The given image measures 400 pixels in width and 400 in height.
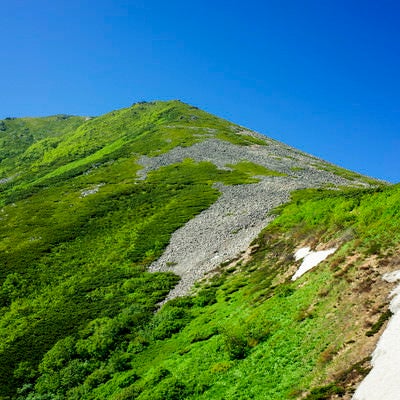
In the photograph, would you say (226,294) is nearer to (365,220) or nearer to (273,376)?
(365,220)

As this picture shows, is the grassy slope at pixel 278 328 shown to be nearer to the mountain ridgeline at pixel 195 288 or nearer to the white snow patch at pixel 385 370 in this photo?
the mountain ridgeline at pixel 195 288

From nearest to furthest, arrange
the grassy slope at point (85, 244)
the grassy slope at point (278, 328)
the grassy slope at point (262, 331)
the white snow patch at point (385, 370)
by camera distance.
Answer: the white snow patch at point (385, 370) → the grassy slope at point (278, 328) → the grassy slope at point (262, 331) → the grassy slope at point (85, 244)

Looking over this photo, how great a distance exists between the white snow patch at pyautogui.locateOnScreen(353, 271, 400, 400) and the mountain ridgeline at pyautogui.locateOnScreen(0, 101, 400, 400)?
20.0 inches

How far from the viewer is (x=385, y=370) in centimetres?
1753

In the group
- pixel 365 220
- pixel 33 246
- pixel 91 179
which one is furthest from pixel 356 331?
pixel 91 179

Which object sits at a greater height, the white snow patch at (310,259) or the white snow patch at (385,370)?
the white snow patch at (310,259)

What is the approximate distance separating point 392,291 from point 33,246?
64.1 m

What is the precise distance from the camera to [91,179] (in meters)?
116

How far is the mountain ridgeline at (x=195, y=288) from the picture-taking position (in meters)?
23.5

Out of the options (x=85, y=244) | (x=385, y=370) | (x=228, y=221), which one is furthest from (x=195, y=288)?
(x=385, y=370)

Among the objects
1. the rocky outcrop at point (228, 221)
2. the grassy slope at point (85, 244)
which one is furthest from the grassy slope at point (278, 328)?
the grassy slope at point (85, 244)

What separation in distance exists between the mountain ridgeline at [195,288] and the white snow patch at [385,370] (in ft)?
1.67

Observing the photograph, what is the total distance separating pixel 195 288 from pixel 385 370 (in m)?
31.9

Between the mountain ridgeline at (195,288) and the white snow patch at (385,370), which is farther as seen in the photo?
the mountain ridgeline at (195,288)
